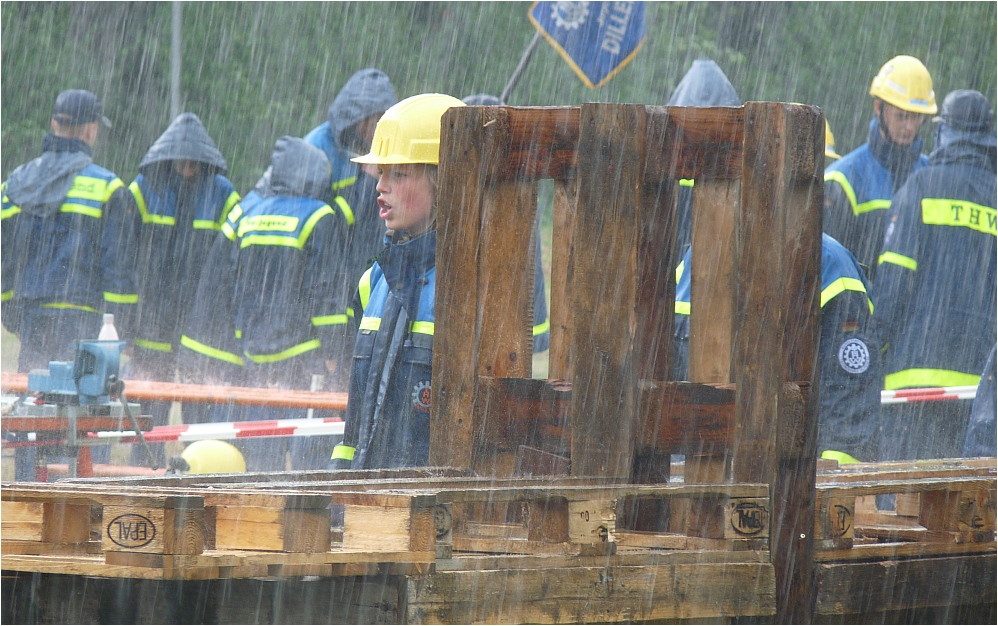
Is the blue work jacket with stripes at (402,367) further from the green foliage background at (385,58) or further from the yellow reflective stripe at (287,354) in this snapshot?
the green foliage background at (385,58)

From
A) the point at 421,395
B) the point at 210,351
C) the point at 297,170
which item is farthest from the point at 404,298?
the point at 210,351

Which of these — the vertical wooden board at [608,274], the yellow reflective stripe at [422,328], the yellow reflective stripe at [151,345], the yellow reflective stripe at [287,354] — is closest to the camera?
the vertical wooden board at [608,274]

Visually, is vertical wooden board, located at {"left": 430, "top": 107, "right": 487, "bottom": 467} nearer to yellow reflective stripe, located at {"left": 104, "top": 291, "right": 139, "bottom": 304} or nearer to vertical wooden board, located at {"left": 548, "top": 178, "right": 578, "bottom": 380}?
vertical wooden board, located at {"left": 548, "top": 178, "right": 578, "bottom": 380}

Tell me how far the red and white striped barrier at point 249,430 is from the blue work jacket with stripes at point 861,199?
3.62 m

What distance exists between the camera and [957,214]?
325 inches

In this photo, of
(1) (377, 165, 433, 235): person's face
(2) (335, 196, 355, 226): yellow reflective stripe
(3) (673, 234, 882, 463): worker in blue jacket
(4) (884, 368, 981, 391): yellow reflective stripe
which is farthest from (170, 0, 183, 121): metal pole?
(1) (377, 165, 433, 235): person's face

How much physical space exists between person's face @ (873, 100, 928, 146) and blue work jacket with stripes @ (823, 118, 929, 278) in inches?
6.7

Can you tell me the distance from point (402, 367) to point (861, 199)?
5.32m

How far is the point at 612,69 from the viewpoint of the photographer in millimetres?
11656

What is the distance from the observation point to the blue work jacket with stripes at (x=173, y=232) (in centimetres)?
1059

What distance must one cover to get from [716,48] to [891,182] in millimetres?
9459

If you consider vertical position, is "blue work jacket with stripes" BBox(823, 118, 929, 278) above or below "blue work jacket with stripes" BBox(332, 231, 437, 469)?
above

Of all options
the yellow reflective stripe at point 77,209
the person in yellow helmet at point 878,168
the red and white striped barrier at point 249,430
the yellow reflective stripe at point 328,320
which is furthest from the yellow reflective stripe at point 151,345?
the person in yellow helmet at point 878,168

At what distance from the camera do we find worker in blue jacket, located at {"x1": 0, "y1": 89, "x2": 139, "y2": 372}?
33.0 ft
